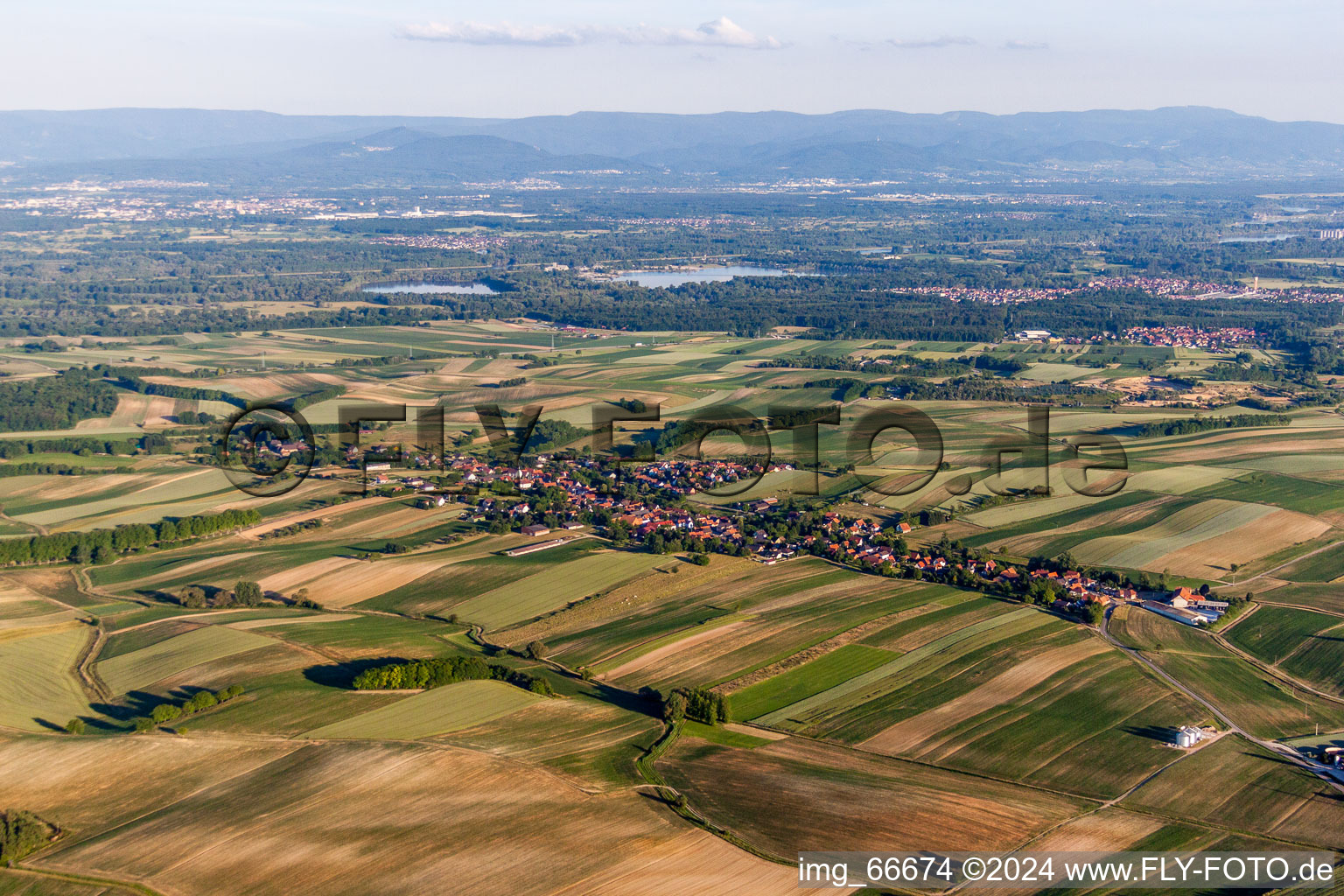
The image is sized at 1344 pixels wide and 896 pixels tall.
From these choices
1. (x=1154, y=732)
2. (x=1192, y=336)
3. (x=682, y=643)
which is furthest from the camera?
(x=1192, y=336)

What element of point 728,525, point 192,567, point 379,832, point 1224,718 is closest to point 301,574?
point 192,567

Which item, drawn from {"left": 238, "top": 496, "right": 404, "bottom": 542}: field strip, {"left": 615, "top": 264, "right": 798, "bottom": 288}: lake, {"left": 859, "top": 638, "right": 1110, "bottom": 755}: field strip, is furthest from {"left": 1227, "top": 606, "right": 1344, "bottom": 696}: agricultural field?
{"left": 615, "top": 264, "right": 798, "bottom": 288}: lake

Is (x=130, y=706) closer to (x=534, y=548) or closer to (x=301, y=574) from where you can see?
(x=301, y=574)

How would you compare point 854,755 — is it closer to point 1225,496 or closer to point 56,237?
point 1225,496

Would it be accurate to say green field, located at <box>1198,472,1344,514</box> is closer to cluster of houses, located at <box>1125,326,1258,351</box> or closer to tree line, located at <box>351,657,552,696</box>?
tree line, located at <box>351,657,552,696</box>

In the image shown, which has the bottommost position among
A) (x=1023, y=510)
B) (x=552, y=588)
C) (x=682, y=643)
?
(x=682, y=643)

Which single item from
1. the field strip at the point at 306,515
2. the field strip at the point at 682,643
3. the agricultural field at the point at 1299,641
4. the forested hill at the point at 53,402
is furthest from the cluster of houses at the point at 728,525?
the forested hill at the point at 53,402

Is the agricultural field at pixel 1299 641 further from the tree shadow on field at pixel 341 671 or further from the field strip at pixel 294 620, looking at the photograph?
the field strip at pixel 294 620
